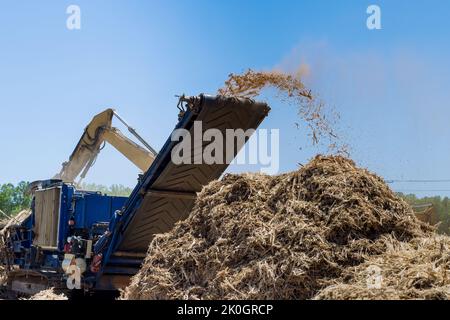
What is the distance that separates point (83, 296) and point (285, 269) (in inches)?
204

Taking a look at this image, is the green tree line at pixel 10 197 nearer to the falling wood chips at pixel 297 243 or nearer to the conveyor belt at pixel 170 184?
the conveyor belt at pixel 170 184

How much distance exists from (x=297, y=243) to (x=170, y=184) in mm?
3593

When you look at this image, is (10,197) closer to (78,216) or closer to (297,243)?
(78,216)

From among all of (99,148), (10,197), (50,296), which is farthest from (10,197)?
(50,296)

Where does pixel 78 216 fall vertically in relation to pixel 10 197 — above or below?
below

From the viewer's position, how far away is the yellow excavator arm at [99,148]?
40.4 feet

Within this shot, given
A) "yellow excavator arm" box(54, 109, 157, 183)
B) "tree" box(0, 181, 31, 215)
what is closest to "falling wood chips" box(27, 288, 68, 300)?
"yellow excavator arm" box(54, 109, 157, 183)

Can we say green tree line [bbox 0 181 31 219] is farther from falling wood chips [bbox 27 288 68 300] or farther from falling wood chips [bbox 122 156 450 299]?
falling wood chips [bbox 122 156 450 299]

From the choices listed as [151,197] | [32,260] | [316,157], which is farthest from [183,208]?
[32,260]

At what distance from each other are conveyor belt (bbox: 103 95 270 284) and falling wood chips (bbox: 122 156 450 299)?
4.80ft

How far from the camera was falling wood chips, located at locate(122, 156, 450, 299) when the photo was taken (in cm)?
529

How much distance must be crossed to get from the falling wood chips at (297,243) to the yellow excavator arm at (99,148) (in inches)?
220

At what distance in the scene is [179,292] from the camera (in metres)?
6.03

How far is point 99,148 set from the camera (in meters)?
13.2
